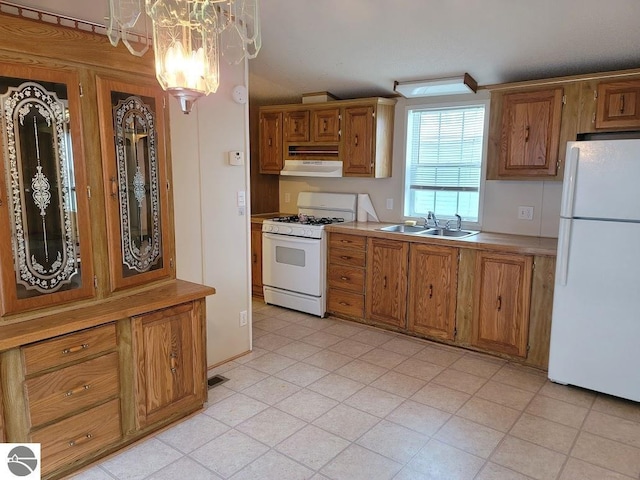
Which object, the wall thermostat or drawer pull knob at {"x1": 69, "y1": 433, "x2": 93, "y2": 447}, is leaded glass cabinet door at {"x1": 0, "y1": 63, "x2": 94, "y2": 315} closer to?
drawer pull knob at {"x1": 69, "y1": 433, "x2": 93, "y2": 447}

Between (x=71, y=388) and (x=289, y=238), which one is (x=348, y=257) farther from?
(x=71, y=388)

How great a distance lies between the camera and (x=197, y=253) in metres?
3.15

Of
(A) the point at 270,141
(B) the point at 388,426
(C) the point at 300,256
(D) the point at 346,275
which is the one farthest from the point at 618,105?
(A) the point at 270,141

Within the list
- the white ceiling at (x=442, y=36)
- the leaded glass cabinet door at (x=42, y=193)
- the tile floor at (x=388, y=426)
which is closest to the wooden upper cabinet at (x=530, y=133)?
the white ceiling at (x=442, y=36)

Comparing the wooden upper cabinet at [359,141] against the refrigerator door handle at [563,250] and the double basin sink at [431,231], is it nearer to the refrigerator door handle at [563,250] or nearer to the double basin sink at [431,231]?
the double basin sink at [431,231]

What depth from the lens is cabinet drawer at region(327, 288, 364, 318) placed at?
4309 mm

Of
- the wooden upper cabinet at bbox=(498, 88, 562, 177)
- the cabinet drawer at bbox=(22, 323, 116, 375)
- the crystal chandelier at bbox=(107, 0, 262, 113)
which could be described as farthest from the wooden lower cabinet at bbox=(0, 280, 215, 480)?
the wooden upper cabinet at bbox=(498, 88, 562, 177)

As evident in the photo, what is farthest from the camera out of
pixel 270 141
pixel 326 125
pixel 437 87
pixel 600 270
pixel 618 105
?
pixel 270 141

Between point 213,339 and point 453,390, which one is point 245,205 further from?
point 453,390

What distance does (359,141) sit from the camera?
4.46 metres

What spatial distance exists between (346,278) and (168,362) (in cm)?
219

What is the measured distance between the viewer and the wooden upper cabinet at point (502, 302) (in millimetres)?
3324

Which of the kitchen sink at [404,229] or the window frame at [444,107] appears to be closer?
the window frame at [444,107]

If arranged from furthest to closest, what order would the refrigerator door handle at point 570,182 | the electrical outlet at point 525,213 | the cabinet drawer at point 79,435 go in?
the electrical outlet at point 525,213, the refrigerator door handle at point 570,182, the cabinet drawer at point 79,435
